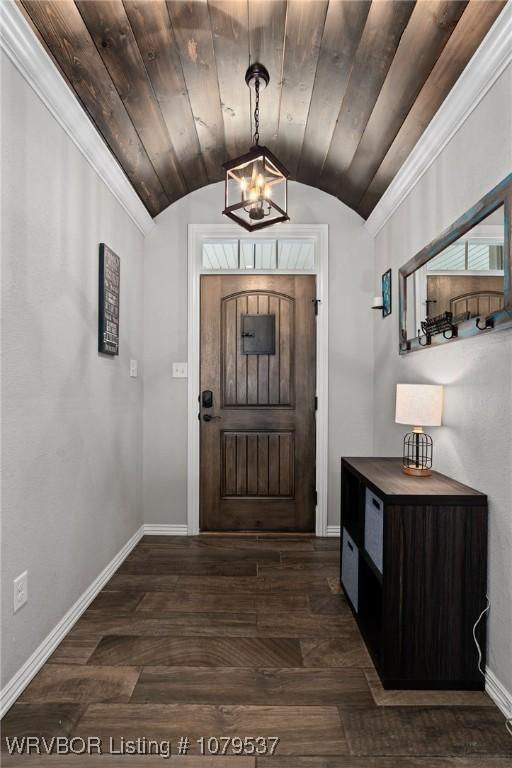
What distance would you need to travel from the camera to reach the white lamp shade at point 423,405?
199 centimetres

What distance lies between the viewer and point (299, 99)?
2.41 metres

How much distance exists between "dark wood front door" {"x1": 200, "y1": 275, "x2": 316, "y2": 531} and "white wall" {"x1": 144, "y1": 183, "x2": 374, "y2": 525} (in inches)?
6.6

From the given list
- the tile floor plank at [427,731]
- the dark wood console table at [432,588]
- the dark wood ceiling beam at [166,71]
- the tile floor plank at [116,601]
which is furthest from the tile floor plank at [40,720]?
the dark wood ceiling beam at [166,71]

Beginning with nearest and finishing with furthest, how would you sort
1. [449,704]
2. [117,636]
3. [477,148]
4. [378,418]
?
[449,704] < [477,148] < [117,636] < [378,418]

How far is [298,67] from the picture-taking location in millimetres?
2141

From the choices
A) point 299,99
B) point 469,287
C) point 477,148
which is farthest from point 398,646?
point 299,99

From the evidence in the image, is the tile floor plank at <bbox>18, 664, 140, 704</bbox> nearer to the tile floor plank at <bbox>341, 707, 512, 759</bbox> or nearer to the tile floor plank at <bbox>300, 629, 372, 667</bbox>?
the tile floor plank at <bbox>300, 629, 372, 667</bbox>

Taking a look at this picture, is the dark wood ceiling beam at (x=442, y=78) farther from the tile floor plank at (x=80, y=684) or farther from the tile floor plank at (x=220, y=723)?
the tile floor plank at (x=80, y=684)

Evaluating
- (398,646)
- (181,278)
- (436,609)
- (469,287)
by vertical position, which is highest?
(181,278)

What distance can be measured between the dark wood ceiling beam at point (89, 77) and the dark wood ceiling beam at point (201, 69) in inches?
14.0

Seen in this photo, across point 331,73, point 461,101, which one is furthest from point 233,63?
point 461,101

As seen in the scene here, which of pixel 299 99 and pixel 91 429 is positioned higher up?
pixel 299 99

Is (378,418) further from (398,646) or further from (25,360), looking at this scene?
(25,360)

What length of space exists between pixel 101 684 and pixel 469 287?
2.15m
